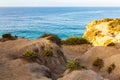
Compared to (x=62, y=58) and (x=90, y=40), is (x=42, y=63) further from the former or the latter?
(x=90, y=40)

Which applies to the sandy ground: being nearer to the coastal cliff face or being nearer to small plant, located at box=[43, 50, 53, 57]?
the coastal cliff face

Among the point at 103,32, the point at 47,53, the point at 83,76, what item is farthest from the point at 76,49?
the point at 83,76

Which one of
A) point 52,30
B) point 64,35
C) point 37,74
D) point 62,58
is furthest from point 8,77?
point 52,30

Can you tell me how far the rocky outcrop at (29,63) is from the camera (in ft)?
86.5

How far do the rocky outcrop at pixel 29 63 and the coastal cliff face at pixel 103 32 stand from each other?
2073cm

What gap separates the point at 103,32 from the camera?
187 ft

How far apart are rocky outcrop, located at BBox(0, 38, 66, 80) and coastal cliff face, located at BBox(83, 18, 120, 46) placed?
2073cm

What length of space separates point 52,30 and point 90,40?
64306 millimetres

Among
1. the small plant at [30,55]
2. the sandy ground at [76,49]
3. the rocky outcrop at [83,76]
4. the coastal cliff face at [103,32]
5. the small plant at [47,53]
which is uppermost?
the rocky outcrop at [83,76]

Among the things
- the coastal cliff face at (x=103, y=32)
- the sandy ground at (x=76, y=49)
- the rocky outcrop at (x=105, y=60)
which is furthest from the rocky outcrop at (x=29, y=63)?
the coastal cliff face at (x=103, y=32)

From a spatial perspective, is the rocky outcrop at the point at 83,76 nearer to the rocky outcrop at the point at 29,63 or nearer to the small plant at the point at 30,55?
the rocky outcrop at the point at 29,63

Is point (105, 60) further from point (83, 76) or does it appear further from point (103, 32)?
point (103, 32)

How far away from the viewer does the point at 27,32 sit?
113125 mm

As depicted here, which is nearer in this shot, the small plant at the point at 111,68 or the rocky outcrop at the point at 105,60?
the rocky outcrop at the point at 105,60
